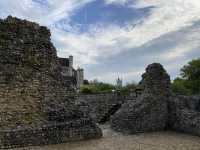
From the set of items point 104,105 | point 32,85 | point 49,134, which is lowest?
point 49,134

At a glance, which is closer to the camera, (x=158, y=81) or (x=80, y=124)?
(x=80, y=124)

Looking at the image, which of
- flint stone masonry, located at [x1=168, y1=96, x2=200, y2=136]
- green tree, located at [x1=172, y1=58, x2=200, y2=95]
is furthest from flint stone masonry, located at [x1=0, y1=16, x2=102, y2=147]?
green tree, located at [x1=172, y1=58, x2=200, y2=95]

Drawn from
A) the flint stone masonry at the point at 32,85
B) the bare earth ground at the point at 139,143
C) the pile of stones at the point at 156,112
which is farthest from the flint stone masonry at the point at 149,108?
the flint stone masonry at the point at 32,85

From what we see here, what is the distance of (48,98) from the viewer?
522 inches

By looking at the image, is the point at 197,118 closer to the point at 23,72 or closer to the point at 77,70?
the point at 23,72

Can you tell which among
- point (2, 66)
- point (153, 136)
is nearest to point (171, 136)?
point (153, 136)

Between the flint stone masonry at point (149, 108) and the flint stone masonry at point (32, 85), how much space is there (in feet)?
7.02

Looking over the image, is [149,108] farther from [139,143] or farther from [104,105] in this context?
[104,105]

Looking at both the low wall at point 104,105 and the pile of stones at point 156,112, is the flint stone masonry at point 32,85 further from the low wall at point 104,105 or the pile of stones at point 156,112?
the low wall at point 104,105

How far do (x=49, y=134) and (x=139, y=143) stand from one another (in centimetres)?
306

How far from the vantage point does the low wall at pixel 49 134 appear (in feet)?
33.1

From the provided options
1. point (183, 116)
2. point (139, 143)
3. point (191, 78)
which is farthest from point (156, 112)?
point (191, 78)

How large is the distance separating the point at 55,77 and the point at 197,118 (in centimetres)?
617

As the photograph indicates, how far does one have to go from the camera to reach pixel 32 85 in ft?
42.9
